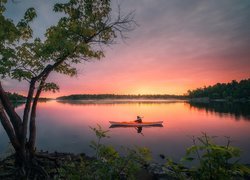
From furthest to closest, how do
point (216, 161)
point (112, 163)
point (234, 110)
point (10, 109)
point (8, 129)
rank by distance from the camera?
point (234, 110), point (10, 109), point (8, 129), point (112, 163), point (216, 161)

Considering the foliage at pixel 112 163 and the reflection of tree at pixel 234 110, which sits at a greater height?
the foliage at pixel 112 163

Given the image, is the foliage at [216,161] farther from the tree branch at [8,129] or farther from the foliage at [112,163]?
the tree branch at [8,129]

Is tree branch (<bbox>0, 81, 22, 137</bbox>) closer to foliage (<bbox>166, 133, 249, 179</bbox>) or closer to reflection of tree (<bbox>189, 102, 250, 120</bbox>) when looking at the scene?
foliage (<bbox>166, 133, 249, 179</bbox>)

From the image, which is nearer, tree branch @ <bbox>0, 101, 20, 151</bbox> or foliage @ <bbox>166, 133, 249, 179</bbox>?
foliage @ <bbox>166, 133, 249, 179</bbox>

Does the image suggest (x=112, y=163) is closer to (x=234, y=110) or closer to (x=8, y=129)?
(x=8, y=129)

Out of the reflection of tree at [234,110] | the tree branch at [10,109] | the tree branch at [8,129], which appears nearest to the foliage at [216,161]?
the tree branch at [8,129]

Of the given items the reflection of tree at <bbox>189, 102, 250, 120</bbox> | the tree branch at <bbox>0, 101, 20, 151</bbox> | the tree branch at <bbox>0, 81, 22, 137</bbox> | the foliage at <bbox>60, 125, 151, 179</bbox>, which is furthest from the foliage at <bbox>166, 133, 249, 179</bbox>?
the reflection of tree at <bbox>189, 102, 250, 120</bbox>

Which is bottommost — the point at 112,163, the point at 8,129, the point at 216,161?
the point at 8,129

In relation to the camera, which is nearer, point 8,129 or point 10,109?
point 8,129

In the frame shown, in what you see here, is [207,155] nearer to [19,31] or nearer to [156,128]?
[19,31]

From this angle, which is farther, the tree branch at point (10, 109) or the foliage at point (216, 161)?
the tree branch at point (10, 109)

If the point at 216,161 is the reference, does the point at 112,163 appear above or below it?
below

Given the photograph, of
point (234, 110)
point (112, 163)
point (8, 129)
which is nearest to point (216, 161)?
point (112, 163)

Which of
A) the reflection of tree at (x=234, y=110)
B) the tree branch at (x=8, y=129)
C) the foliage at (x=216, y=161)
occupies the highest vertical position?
the foliage at (x=216, y=161)
